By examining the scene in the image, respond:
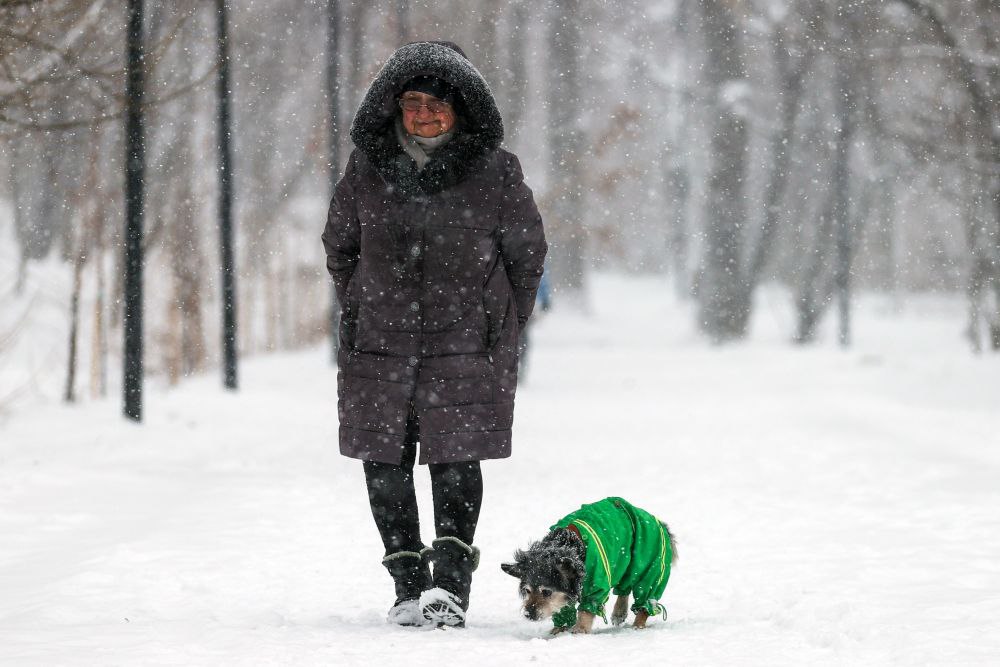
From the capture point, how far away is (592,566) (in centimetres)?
441

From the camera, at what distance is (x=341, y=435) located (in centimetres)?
454

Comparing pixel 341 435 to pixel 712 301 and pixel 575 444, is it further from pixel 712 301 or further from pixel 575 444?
pixel 712 301

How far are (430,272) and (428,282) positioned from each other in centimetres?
4

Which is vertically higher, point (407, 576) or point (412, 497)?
point (412, 497)

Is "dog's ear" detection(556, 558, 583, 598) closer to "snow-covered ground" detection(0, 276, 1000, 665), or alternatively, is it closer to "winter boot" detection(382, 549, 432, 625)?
"snow-covered ground" detection(0, 276, 1000, 665)

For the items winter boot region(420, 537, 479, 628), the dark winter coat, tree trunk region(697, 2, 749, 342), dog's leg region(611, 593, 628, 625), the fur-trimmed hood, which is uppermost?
tree trunk region(697, 2, 749, 342)

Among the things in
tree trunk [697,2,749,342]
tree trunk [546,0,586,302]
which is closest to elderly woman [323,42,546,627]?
tree trunk [697,2,749,342]

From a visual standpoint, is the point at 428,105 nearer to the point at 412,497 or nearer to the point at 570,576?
the point at 412,497

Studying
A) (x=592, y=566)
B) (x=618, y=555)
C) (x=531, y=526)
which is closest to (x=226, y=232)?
(x=531, y=526)

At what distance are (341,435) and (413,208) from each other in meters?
0.97

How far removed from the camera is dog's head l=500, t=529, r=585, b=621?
435 cm

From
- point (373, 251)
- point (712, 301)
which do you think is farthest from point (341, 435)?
point (712, 301)

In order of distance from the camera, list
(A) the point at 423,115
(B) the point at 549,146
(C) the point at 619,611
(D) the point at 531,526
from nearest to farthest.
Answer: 1. (A) the point at 423,115
2. (C) the point at 619,611
3. (D) the point at 531,526
4. (B) the point at 549,146

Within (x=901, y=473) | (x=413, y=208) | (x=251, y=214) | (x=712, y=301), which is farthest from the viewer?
(x=251, y=214)
